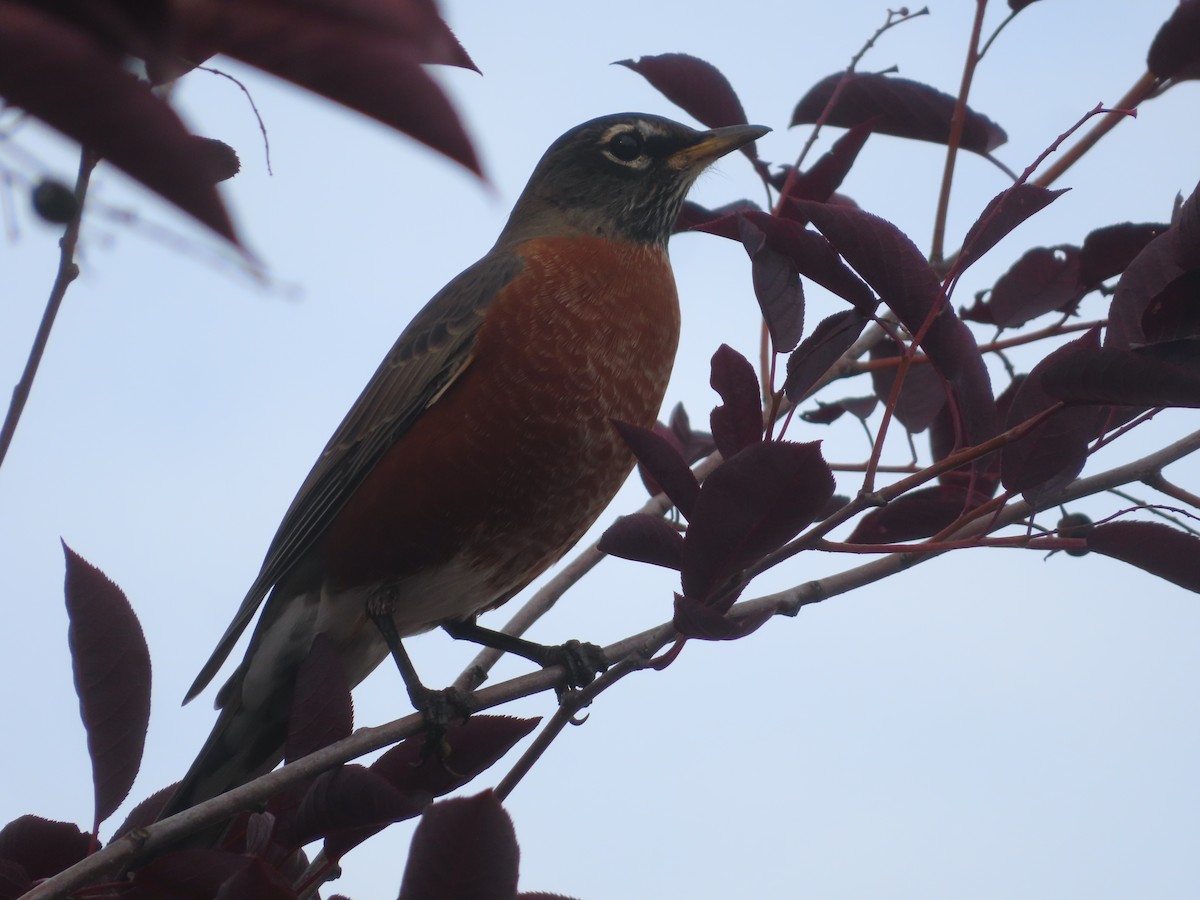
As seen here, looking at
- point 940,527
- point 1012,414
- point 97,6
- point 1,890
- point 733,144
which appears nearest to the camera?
point 97,6

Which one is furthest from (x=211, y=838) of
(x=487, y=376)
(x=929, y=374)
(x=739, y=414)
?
(x=929, y=374)

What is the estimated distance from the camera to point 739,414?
5.55 feet

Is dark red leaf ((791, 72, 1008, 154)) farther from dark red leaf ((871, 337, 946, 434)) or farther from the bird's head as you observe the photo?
the bird's head

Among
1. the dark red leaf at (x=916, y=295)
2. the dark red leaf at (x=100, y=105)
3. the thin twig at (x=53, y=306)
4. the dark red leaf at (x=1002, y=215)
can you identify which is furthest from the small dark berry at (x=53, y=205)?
the dark red leaf at (x=1002, y=215)

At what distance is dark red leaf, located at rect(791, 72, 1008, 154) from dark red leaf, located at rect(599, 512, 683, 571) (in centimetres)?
111

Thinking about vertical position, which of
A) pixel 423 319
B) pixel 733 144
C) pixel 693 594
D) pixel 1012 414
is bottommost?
pixel 693 594

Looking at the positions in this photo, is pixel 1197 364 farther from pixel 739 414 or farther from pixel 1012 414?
pixel 739 414

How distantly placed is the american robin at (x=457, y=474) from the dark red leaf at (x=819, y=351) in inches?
45.7

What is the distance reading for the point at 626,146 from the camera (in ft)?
12.9

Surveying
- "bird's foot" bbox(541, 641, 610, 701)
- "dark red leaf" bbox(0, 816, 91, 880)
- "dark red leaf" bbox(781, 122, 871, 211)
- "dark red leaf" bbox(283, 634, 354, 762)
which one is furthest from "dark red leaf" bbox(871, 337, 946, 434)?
"dark red leaf" bbox(0, 816, 91, 880)

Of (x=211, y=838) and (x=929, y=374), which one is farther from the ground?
(x=929, y=374)

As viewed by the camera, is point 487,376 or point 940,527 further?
point 487,376

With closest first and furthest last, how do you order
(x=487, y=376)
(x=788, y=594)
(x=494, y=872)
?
(x=494, y=872) → (x=788, y=594) → (x=487, y=376)

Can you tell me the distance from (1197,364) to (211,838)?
185cm
